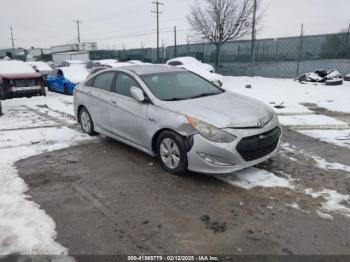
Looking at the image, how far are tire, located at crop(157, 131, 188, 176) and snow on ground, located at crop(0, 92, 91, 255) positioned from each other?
1812mm

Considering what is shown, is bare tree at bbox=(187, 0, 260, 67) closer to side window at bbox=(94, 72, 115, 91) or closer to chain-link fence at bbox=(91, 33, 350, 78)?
chain-link fence at bbox=(91, 33, 350, 78)

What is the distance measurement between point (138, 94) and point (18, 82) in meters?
9.24

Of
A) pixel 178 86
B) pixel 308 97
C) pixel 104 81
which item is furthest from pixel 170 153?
pixel 308 97

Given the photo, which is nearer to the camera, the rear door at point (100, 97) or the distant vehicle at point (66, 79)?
the rear door at point (100, 97)

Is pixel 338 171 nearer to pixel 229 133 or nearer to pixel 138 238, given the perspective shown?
pixel 229 133

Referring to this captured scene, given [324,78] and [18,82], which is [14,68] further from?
[324,78]

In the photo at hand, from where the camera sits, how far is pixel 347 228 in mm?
3371

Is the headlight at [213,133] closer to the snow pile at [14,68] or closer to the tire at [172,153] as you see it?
the tire at [172,153]

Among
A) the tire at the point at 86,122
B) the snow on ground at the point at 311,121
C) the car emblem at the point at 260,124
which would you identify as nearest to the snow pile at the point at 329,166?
the car emblem at the point at 260,124

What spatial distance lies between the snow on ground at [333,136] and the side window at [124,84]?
12.9 feet

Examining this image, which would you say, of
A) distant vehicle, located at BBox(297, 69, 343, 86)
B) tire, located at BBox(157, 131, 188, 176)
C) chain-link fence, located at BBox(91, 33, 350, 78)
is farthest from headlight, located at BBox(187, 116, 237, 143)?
chain-link fence, located at BBox(91, 33, 350, 78)

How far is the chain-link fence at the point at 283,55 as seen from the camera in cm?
1750

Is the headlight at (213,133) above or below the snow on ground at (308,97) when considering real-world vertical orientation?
above

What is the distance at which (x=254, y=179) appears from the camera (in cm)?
455
